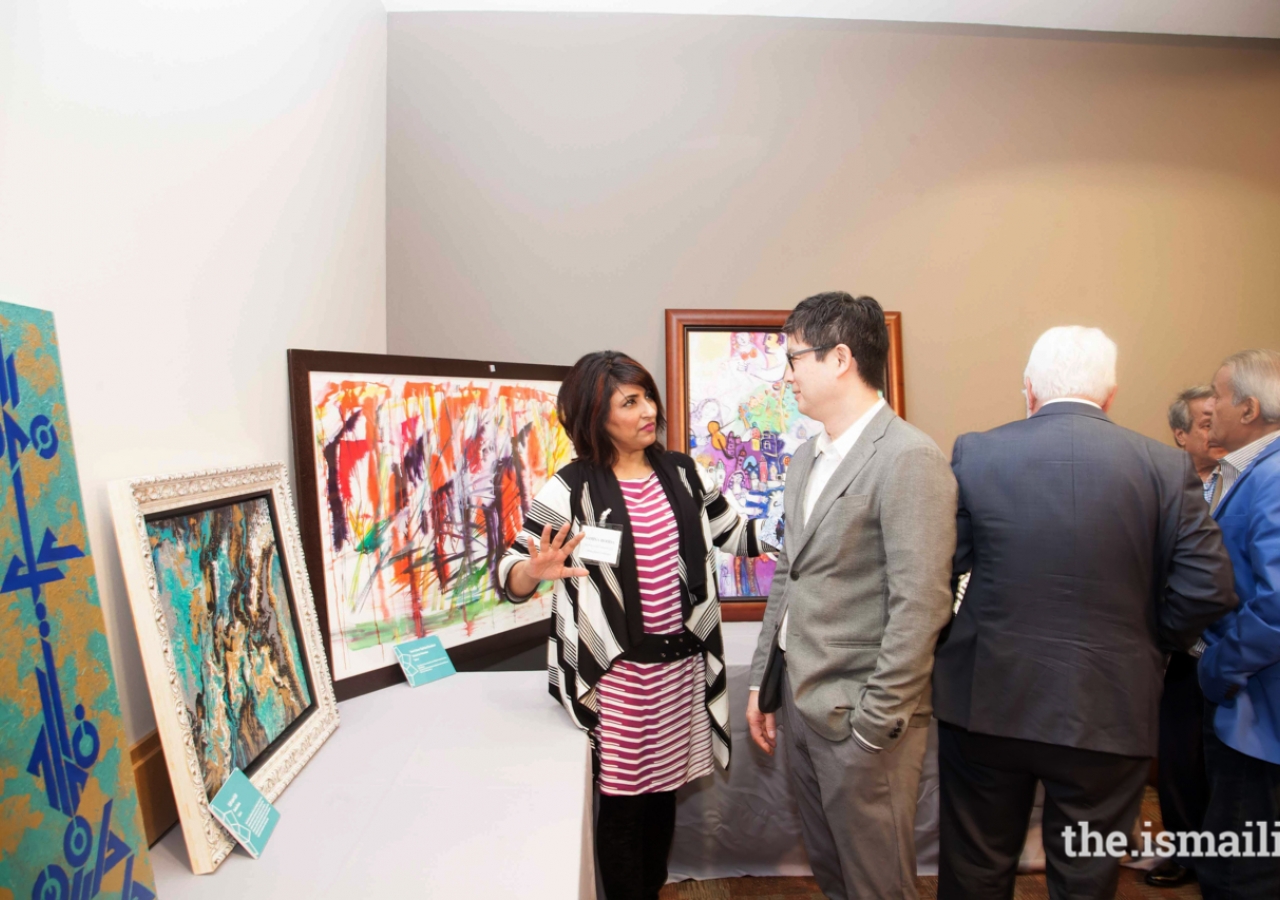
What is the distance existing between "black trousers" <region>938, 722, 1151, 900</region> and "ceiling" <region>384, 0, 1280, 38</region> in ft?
8.83

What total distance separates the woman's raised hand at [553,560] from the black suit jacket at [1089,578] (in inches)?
37.9

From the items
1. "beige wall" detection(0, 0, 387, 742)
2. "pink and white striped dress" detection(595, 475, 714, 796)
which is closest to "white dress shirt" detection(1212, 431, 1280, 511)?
"pink and white striped dress" detection(595, 475, 714, 796)

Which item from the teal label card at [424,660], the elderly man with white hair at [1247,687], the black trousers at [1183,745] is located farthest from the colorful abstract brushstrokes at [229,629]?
the black trousers at [1183,745]

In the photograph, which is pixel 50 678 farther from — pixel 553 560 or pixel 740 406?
pixel 740 406

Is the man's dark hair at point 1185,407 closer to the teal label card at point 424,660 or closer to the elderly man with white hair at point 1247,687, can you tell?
the elderly man with white hair at point 1247,687

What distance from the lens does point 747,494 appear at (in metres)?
2.75

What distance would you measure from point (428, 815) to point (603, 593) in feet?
2.07

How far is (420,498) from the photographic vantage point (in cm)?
208

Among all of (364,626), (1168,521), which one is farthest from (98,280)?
(1168,521)

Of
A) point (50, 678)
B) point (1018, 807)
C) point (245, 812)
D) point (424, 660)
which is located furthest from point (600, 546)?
point (1018, 807)

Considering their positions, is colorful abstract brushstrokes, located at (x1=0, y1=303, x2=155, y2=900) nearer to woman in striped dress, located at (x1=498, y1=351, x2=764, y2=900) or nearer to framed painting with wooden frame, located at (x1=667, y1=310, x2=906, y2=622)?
woman in striped dress, located at (x1=498, y1=351, x2=764, y2=900)

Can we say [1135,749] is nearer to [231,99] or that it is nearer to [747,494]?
[747,494]

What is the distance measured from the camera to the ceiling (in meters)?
2.73

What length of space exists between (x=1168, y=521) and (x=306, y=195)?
2310 mm
